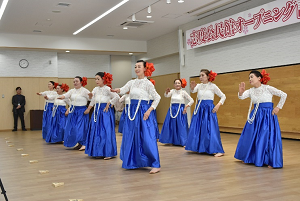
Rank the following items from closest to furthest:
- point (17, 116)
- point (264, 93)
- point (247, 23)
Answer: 1. point (264, 93)
2. point (247, 23)
3. point (17, 116)

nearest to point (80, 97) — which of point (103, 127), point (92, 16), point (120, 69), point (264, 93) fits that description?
point (103, 127)

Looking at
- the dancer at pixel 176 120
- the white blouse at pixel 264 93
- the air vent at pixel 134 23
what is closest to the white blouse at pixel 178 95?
the dancer at pixel 176 120

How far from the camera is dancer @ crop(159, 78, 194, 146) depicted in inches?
311

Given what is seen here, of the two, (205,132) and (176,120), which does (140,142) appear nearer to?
(205,132)

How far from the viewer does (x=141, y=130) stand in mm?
4984

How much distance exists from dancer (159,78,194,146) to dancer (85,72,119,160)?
6.27 ft

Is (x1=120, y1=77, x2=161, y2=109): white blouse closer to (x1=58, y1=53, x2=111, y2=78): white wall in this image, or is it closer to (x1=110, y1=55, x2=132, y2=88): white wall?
(x1=58, y1=53, x2=111, y2=78): white wall

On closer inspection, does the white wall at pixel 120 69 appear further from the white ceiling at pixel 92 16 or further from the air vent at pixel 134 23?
the air vent at pixel 134 23

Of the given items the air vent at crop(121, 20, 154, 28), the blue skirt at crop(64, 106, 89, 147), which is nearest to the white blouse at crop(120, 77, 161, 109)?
the blue skirt at crop(64, 106, 89, 147)

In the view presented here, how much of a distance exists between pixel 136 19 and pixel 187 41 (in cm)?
194

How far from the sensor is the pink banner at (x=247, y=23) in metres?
8.07

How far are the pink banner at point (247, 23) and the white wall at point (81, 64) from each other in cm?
526

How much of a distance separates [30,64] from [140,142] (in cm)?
1044

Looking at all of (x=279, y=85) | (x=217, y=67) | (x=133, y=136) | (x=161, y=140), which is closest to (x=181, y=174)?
(x=133, y=136)
